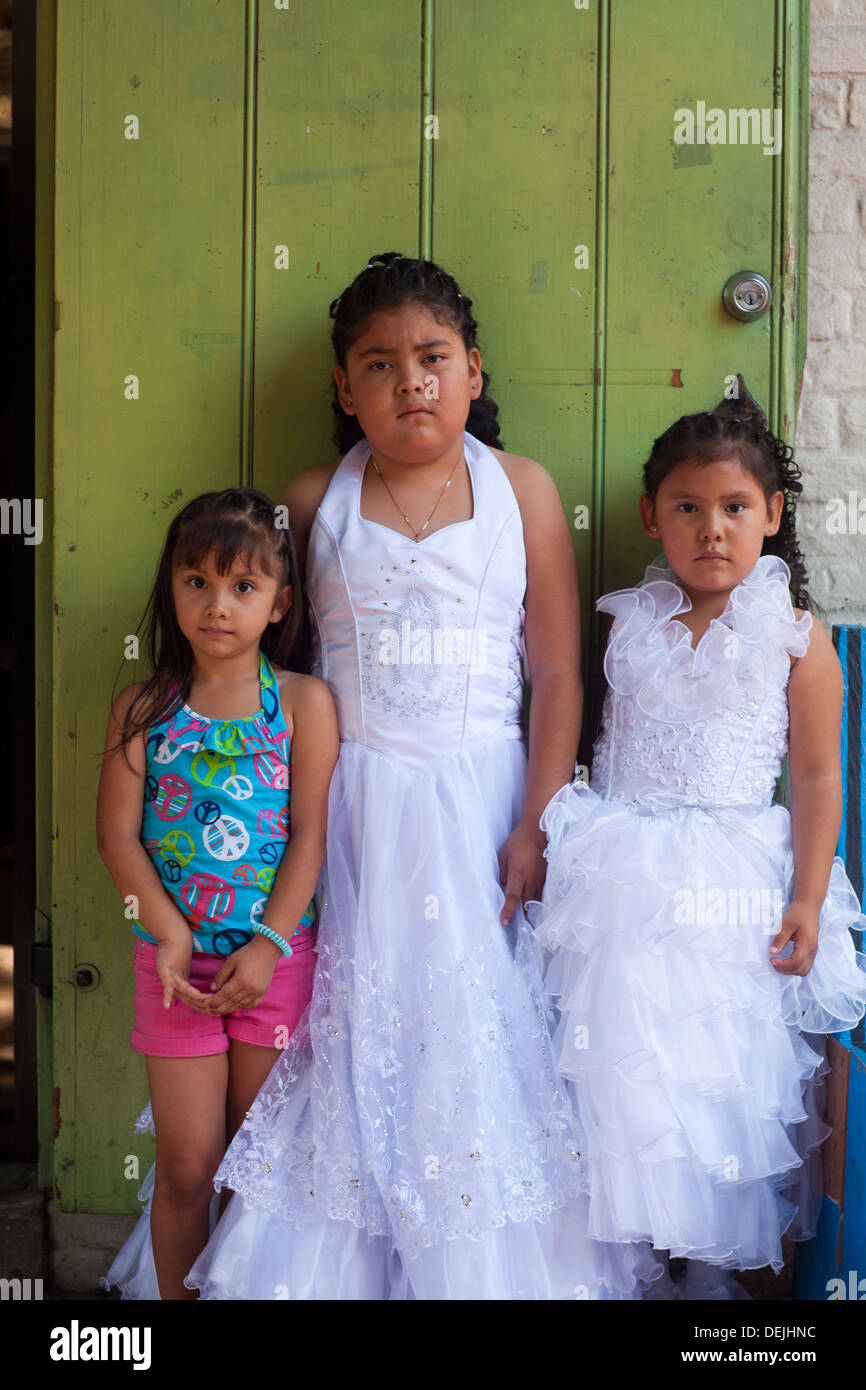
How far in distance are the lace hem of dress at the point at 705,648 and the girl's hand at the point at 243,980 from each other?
2.23 feet

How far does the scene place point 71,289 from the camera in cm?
191

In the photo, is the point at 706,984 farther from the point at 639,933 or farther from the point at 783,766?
the point at 783,766

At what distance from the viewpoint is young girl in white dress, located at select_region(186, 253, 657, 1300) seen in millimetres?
1482

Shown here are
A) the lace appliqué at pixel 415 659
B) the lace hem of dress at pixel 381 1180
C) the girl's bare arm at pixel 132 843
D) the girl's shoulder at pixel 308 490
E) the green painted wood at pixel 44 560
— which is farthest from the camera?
the green painted wood at pixel 44 560

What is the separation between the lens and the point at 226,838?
5.15 ft

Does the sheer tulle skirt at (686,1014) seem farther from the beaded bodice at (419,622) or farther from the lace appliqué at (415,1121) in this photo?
the beaded bodice at (419,622)

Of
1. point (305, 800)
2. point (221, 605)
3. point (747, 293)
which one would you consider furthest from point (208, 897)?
point (747, 293)

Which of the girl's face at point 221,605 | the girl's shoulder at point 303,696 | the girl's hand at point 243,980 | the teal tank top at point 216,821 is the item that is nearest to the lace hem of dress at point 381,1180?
the girl's hand at point 243,980

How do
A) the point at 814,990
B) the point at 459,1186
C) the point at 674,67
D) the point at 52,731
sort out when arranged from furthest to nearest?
1. the point at 52,731
2. the point at 674,67
3. the point at 814,990
4. the point at 459,1186

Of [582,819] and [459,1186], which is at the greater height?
[582,819]

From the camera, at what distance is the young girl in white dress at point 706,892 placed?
1.46 metres

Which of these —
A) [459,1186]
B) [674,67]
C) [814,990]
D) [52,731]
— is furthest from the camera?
[52,731]
